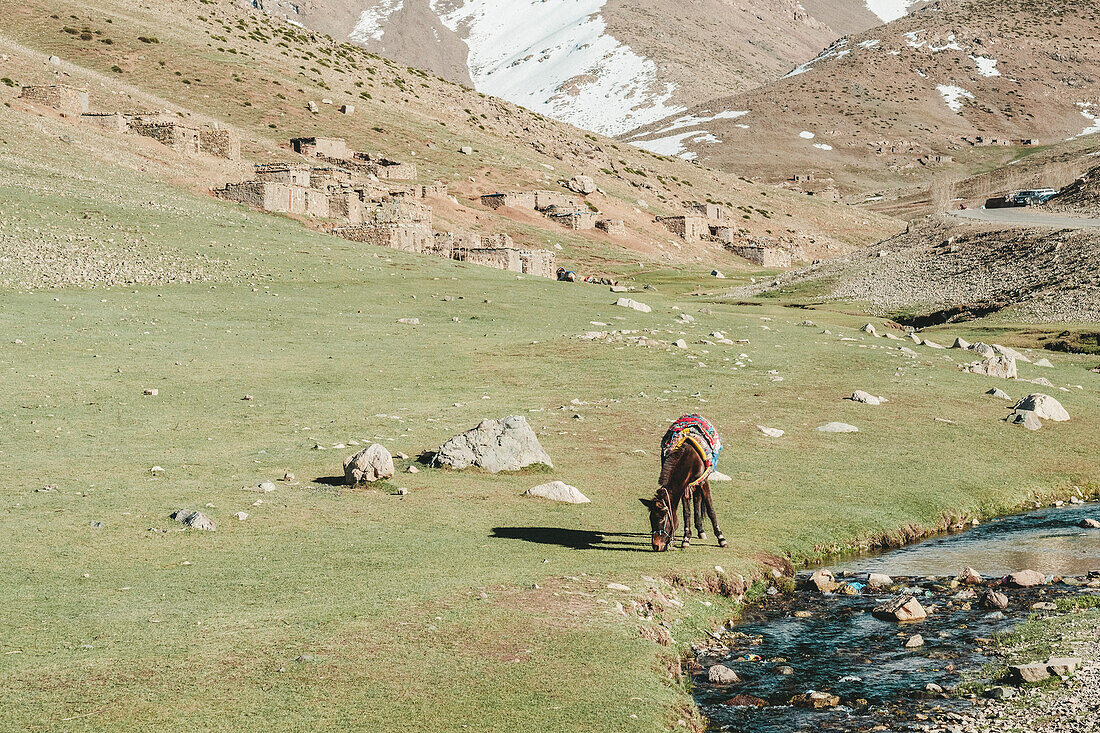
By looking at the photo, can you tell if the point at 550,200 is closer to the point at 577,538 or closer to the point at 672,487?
the point at 577,538

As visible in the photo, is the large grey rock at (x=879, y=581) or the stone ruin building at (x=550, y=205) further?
the stone ruin building at (x=550, y=205)

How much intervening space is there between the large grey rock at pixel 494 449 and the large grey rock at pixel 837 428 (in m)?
8.33

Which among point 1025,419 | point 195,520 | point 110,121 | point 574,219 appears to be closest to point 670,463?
point 195,520

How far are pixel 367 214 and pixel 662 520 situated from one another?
4757cm

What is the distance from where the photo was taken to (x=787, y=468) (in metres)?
22.6

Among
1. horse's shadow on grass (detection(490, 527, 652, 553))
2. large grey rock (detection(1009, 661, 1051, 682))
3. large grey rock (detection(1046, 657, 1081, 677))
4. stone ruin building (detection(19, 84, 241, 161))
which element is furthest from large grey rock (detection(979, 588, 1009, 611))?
stone ruin building (detection(19, 84, 241, 161))

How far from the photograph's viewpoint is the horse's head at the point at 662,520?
1608cm

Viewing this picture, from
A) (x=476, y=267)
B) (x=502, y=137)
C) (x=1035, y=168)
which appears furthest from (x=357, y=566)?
(x=1035, y=168)

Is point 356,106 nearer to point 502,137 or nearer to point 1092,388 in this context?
point 502,137

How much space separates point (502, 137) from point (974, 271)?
64.6 meters

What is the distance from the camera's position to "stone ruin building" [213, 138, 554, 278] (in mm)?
57969

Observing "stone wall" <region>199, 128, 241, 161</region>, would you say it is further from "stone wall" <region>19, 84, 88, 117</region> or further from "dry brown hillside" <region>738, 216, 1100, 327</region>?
"dry brown hillside" <region>738, 216, 1100, 327</region>

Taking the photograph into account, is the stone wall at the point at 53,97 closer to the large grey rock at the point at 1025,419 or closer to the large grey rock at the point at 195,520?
the large grey rock at the point at 195,520

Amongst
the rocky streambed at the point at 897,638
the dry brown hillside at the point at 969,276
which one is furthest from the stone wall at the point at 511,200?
the rocky streambed at the point at 897,638
